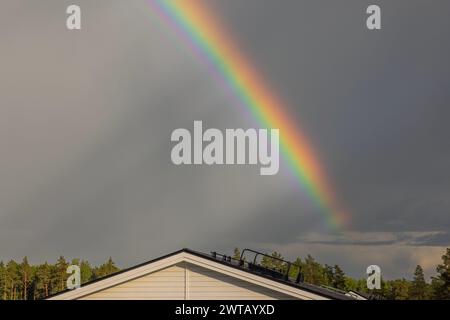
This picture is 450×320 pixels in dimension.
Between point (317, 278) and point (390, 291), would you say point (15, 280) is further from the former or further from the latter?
point (390, 291)

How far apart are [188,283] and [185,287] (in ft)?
0.55

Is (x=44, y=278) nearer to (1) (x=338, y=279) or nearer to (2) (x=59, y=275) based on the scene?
(2) (x=59, y=275)

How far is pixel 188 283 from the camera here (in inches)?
909

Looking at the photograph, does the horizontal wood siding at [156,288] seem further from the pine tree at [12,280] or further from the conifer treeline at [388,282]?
A: the pine tree at [12,280]

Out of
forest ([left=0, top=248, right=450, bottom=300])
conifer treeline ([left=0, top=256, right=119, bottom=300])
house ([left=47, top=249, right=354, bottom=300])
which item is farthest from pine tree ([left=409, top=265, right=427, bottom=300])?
house ([left=47, top=249, right=354, bottom=300])

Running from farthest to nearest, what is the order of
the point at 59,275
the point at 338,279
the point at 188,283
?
the point at 59,275 < the point at 338,279 < the point at 188,283

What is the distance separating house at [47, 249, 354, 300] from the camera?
22500 millimetres

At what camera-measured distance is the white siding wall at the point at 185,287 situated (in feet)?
75.2

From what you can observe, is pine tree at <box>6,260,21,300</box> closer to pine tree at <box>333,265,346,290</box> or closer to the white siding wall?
pine tree at <box>333,265,346,290</box>

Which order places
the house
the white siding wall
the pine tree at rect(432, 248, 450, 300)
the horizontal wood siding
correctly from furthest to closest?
the pine tree at rect(432, 248, 450, 300)
the horizontal wood siding
the white siding wall
the house

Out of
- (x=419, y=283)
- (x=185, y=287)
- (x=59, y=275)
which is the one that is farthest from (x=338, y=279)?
(x=185, y=287)

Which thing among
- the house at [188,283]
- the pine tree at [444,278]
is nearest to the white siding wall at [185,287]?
the house at [188,283]

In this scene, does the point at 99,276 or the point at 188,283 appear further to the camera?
the point at 99,276
